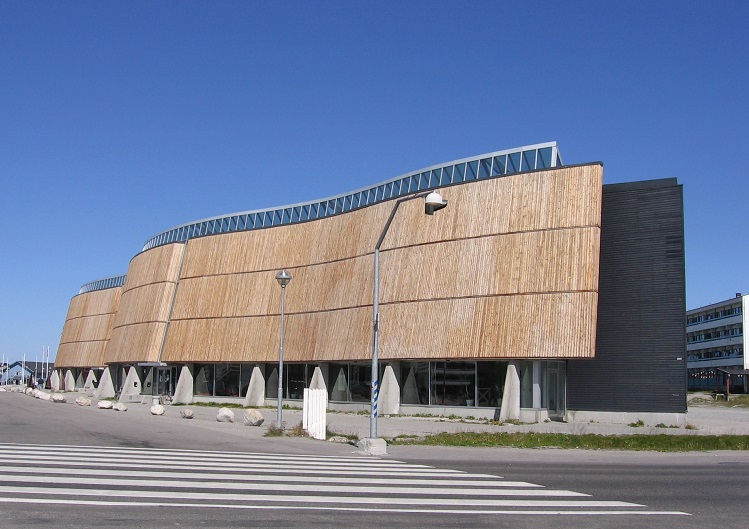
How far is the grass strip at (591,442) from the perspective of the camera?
25.2 metres

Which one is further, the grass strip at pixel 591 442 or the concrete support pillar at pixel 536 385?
the concrete support pillar at pixel 536 385

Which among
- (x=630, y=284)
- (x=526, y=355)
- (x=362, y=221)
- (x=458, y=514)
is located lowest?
(x=458, y=514)

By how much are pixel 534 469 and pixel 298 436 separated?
31.6 ft

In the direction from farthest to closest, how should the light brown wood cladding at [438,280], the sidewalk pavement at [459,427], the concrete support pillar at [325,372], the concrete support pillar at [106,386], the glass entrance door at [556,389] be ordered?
the concrete support pillar at [106,386], the concrete support pillar at [325,372], the glass entrance door at [556,389], the light brown wood cladding at [438,280], the sidewalk pavement at [459,427]

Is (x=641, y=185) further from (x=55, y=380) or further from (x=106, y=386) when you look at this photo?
(x=55, y=380)

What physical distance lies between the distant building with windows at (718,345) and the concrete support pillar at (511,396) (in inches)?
2694

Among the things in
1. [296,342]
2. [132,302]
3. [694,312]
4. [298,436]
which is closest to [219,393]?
[296,342]

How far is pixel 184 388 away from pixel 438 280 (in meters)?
24.2

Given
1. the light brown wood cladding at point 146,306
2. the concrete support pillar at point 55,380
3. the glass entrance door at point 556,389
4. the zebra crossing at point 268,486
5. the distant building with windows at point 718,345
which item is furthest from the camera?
the concrete support pillar at point 55,380

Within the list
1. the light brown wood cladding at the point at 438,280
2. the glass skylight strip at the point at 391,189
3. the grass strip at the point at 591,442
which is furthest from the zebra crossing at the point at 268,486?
the glass skylight strip at the point at 391,189

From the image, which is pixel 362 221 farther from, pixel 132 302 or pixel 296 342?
pixel 132 302

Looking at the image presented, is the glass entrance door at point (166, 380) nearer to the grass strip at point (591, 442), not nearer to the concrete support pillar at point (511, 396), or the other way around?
the concrete support pillar at point (511, 396)

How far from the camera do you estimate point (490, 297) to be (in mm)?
37469

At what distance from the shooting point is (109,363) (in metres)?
69.7
